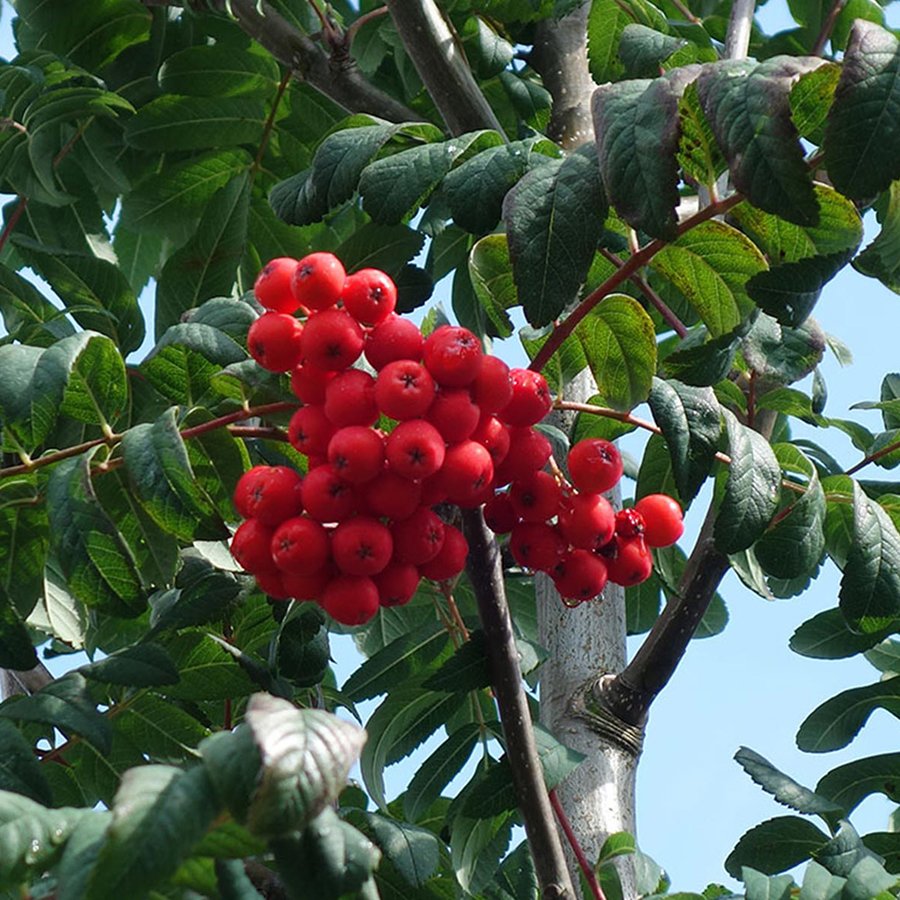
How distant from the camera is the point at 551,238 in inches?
58.7

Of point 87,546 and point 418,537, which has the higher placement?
point 87,546

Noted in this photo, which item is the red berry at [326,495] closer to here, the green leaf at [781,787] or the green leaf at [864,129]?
the green leaf at [864,129]

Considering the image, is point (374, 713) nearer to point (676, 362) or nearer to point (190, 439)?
point (190, 439)

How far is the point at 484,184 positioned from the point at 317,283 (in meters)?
0.24

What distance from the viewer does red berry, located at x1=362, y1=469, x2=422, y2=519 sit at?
59.4 inches

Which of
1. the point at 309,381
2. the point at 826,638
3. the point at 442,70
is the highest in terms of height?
the point at 442,70

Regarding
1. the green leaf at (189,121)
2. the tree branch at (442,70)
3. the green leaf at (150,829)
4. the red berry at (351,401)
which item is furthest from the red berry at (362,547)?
the green leaf at (189,121)

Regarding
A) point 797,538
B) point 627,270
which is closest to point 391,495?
point 627,270

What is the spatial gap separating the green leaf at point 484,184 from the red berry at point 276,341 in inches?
9.3

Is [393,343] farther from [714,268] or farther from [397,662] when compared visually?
[397,662]

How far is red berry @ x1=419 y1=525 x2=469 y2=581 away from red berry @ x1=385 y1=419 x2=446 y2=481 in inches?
4.2

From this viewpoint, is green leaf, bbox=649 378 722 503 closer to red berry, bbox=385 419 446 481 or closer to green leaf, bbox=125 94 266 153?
red berry, bbox=385 419 446 481

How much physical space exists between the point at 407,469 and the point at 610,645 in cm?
95

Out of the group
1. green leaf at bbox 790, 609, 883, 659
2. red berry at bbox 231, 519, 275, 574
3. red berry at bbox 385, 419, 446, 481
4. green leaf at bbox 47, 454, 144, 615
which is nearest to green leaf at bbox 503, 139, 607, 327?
red berry at bbox 385, 419, 446, 481
